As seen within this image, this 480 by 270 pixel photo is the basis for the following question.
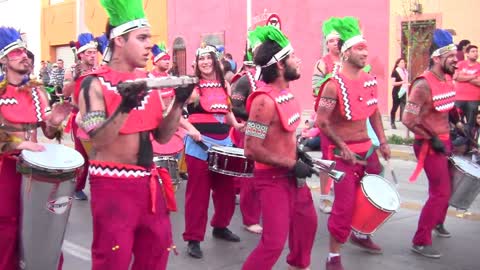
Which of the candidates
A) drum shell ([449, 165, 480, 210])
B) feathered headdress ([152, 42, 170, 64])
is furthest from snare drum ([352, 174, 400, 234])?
feathered headdress ([152, 42, 170, 64])

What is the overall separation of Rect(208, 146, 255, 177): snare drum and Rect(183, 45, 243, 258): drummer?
10.6 inches

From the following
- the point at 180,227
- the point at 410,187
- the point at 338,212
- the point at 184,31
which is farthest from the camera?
the point at 184,31

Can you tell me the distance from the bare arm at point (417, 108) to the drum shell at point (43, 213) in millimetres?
3134

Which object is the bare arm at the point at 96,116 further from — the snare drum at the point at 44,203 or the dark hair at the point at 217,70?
the dark hair at the point at 217,70

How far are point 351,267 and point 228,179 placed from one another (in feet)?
4.82

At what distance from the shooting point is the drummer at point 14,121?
14.1ft

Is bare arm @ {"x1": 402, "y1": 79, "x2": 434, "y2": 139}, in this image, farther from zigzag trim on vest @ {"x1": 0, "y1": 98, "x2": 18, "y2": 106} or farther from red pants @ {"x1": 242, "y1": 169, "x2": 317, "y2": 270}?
zigzag trim on vest @ {"x1": 0, "y1": 98, "x2": 18, "y2": 106}

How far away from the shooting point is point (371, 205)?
5.12 metres

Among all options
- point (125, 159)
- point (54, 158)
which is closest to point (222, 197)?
point (54, 158)

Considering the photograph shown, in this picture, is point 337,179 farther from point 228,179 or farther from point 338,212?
point 228,179

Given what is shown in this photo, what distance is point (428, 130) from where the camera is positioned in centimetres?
577

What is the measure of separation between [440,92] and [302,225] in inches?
84.3

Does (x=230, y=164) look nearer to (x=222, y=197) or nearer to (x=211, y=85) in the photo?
(x=222, y=197)

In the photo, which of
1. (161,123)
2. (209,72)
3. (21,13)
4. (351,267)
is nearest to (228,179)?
(209,72)
